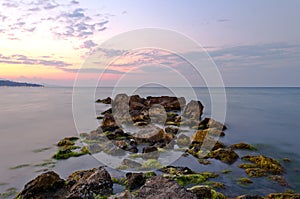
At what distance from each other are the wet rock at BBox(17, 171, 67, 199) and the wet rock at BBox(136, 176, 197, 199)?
3.06 m

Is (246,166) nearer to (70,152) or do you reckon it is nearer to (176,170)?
(176,170)

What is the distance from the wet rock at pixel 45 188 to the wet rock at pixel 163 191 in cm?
306

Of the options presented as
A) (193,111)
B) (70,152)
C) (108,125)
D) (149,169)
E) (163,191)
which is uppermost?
(193,111)

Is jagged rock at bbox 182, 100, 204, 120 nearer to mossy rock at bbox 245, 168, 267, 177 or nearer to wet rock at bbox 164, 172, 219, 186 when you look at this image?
mossy rock at bbox 245, 168, 267, 177

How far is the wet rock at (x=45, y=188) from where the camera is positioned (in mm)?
7832

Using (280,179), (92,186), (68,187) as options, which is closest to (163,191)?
(92,186)

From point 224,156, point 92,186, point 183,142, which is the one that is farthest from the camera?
point 183,142

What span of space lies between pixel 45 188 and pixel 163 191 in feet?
13.9

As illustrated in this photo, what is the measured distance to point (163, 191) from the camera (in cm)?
666

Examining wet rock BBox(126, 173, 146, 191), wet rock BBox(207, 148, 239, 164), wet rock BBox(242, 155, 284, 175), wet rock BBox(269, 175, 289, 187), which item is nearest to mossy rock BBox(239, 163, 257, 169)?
wet rock BBox(242, 155, 284, 175)

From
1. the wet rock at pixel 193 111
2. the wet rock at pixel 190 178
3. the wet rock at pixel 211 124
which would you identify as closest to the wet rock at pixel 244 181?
the wet rock at pixel 190 178

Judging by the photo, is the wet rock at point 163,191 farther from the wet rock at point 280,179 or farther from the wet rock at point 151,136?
the wet rock at point 151,136

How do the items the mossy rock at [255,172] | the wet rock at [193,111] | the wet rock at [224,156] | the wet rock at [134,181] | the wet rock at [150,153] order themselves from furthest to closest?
1. the wet rock at [193,111]
2. the wet rock at [150,153]
3. the wet rock at [224,156]
4. the mossy rock at [255,172]
5. the wet rock at [134,181]

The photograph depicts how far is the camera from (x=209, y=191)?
25.7 feet
